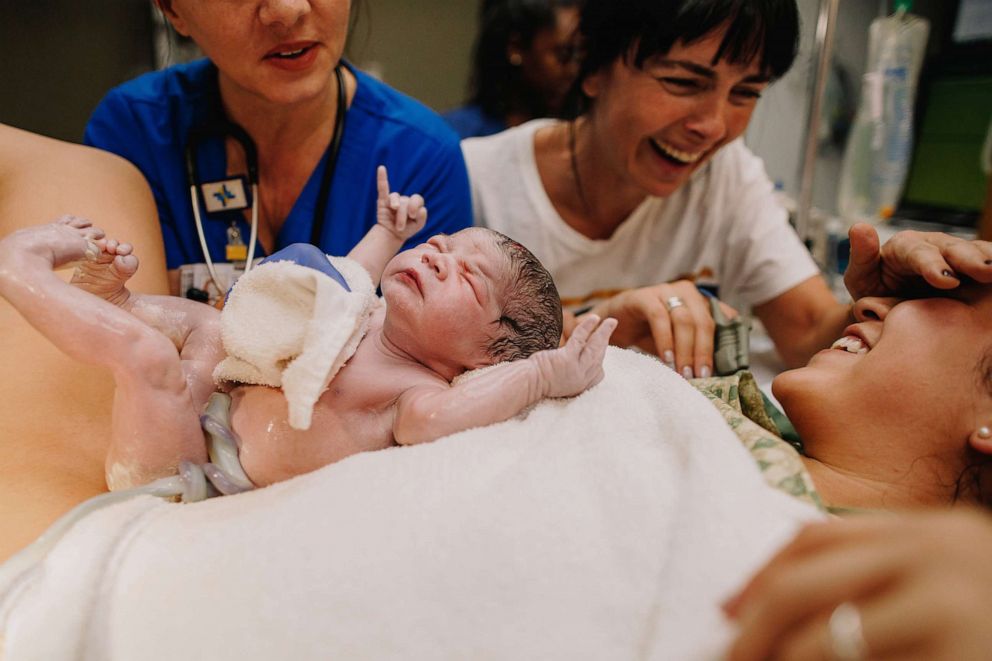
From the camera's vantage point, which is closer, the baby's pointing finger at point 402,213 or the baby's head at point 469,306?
the baby's head at point 469,306

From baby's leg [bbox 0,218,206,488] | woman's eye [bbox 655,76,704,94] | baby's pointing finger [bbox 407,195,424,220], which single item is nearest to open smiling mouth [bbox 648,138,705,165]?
woman's eye [bbox 655,76,704,94]

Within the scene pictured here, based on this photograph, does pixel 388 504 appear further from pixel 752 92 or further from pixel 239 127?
pixel 752 92

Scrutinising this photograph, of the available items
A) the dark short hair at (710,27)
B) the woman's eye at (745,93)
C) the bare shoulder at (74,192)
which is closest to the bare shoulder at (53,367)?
the bare shoulder at (74,192)

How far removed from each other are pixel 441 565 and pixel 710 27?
119 cm

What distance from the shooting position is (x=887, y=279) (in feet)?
3.51

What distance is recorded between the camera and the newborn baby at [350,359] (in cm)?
80

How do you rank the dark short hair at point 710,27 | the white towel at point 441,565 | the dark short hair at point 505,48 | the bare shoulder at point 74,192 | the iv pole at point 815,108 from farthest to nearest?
the dark short hair at point 505,48, the iv pole at point 815,108, the dark short hair at point 710,27, the bare shoulder at point 74,192, the white towel at point 441,565

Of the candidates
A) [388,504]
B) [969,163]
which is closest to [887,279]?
[388,504]

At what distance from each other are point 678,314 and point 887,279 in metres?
0.34

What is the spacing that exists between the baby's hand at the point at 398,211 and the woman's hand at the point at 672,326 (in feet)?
1.38

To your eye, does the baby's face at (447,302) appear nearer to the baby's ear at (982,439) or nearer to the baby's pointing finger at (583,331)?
the baby's pointing finger at (583,331)

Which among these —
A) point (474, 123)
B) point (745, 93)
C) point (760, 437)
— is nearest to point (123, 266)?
point (760, 437)

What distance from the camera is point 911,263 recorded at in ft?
3.19

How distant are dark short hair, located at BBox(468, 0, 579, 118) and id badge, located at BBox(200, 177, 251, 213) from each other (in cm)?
166
